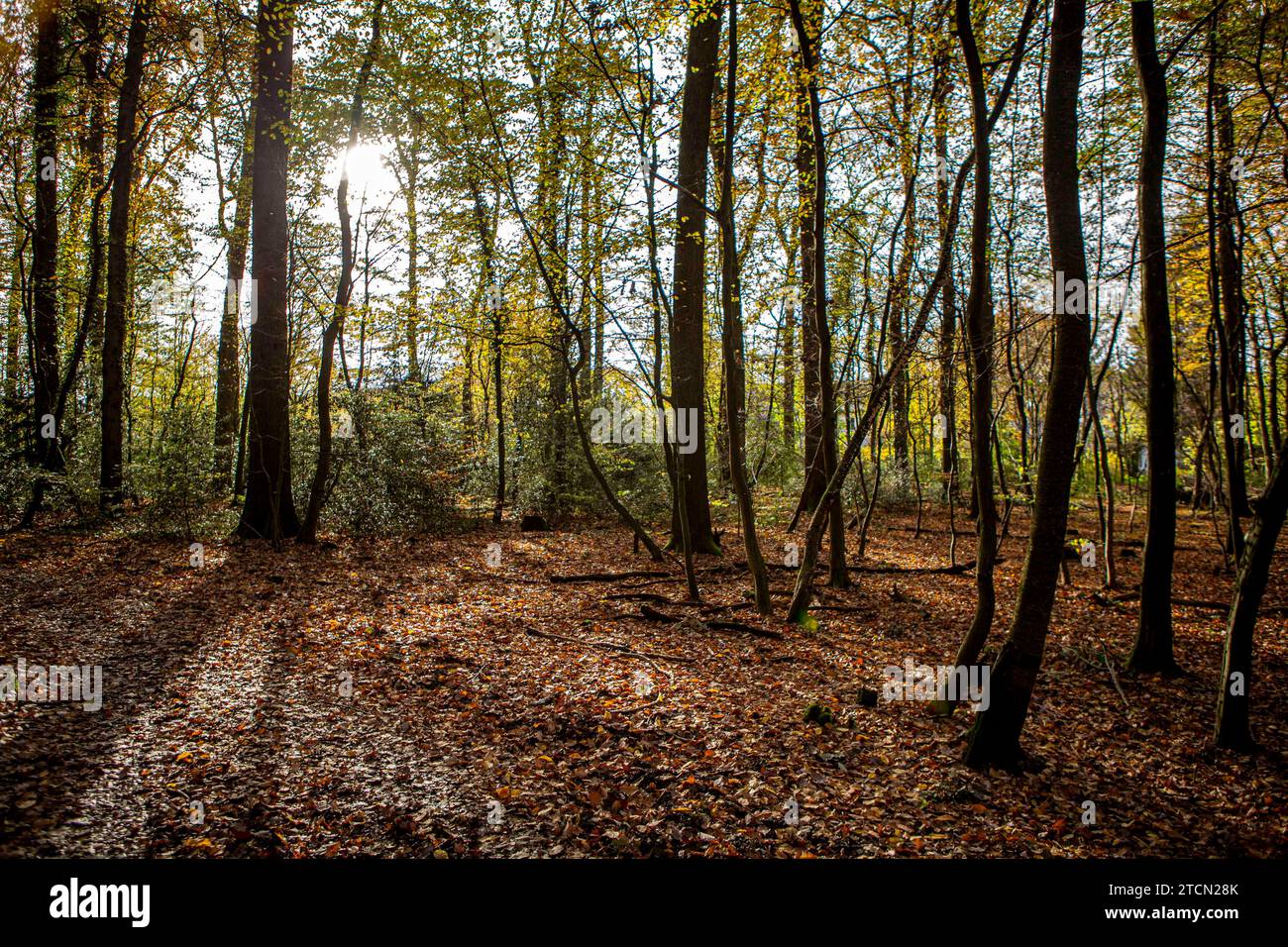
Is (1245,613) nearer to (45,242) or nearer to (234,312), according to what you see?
(45,242)

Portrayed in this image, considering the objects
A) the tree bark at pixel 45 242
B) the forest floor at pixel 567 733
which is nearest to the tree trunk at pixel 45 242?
the tree bark at pixel 45 242

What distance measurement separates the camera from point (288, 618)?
715 cm

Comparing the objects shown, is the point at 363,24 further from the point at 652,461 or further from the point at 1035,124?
the point at 1035,124

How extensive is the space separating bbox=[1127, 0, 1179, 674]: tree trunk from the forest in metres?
0.05

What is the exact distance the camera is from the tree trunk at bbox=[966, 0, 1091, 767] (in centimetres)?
411

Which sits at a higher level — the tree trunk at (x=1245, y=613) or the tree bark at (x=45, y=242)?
the tree bark at (x=45, y=242)

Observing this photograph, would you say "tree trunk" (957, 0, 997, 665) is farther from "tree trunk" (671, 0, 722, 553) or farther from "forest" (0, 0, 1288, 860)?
"tree trunk" (671, 0, 722, 553)

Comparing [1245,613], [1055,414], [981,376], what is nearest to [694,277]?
[981,376]

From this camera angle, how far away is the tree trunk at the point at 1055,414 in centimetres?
411

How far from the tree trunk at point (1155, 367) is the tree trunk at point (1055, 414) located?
2.07 metres

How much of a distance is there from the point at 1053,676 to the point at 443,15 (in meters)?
11.4

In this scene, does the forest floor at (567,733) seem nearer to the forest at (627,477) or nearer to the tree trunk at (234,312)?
the forest at (627,477)

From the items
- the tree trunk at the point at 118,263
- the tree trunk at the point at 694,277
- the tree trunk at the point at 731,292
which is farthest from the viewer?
the tree trunk at the point at 118,263

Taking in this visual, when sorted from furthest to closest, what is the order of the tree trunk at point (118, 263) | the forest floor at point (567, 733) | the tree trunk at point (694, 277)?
the tree trunk at point (118, 263), the tree trunk at point (694, 277), the forest floor at point (567, 733)
